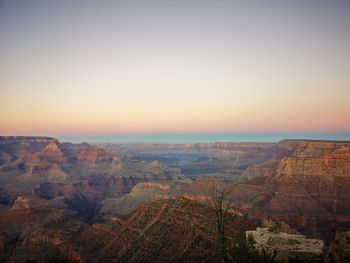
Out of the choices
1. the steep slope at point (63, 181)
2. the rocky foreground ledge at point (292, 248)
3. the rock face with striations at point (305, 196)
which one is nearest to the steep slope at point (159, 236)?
the rocky foreground ledge at point (292, 248)

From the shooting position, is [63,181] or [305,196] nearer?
[305,196]

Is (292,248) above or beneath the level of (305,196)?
above

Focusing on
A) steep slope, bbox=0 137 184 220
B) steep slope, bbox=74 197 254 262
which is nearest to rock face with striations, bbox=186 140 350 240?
steep slope, bbox=74 197 254 262

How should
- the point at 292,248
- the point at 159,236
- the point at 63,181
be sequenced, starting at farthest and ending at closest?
the point at 63,181
the point at 159,236
the point at 292,248

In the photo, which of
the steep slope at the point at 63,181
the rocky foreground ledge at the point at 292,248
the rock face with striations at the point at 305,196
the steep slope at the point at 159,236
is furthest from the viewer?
the steep slope at the point at 63,181

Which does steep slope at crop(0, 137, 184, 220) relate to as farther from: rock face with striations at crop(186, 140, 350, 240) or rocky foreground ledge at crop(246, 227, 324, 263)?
rocky foreground ledge at crop(246, 227, 324, 263)

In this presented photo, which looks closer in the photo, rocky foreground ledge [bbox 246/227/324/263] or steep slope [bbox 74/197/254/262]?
rocky foreground ledge [bbox 246/227/324/263]

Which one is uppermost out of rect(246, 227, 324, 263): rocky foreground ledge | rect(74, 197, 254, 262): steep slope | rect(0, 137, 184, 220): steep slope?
rect(246, 227, 324, 263): rocky foreground ledge

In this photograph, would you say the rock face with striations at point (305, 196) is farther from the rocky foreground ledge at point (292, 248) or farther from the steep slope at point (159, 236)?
the rocky foreground ledge at point (292, 248)

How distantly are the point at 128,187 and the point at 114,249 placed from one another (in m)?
131

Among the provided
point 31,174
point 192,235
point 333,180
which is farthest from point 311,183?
point 31,174

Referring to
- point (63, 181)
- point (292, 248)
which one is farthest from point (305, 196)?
point (63, 181)

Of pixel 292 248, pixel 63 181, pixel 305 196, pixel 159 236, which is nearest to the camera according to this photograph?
pixel 292 248

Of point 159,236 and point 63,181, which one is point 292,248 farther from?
point 63,181
